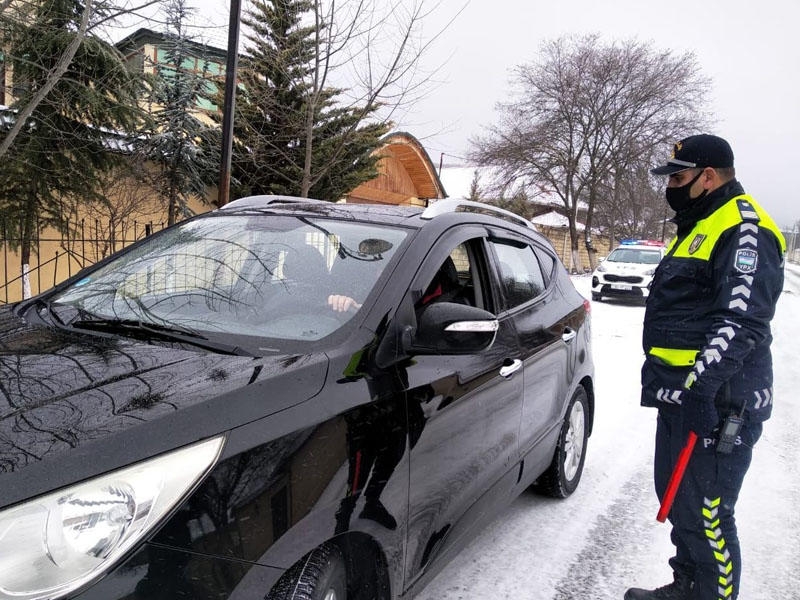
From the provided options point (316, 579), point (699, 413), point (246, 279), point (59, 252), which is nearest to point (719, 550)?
point (699, 413)

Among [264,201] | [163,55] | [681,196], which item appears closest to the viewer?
[681,196]

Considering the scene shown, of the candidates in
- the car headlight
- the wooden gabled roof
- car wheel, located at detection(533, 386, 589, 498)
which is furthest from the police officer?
the wooden gabled roof

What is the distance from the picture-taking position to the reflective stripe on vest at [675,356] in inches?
99.0

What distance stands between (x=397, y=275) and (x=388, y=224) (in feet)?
1.46

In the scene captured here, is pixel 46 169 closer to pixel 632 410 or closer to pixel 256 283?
pixel 256 283

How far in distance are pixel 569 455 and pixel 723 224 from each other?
2005 mm

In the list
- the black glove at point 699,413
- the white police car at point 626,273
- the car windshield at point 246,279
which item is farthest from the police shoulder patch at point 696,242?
the white police car at point 626,273

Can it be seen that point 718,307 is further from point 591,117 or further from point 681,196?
point 591,117

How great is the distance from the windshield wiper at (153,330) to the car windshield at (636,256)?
651 inches

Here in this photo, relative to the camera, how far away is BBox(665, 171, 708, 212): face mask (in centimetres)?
261

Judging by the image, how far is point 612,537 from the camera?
3438 mm

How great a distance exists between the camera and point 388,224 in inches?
103

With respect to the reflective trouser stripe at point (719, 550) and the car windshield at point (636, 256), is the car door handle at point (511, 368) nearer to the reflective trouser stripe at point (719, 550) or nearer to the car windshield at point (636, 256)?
the reflective trouser stripe at point (719, 550)

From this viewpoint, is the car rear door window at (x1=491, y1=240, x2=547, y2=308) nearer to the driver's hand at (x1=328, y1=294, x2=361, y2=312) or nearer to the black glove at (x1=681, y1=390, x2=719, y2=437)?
the black glove at (x1=681, y1=390, x2=719, y2=437)
